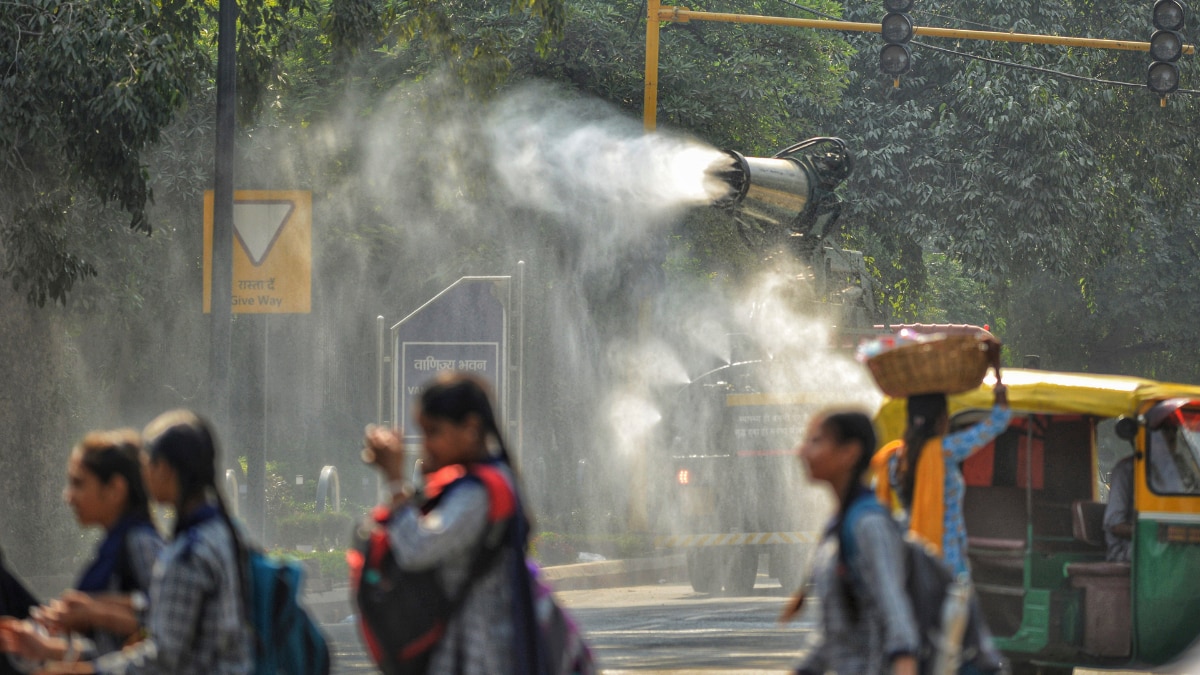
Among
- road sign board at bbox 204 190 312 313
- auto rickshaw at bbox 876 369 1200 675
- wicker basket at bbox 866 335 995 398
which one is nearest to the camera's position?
wicker basket at bbox 866 335 995 398

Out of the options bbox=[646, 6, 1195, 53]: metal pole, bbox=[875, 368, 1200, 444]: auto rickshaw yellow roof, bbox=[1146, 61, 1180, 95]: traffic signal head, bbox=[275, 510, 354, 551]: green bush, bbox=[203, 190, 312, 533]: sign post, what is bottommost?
bbox=[275, 510, 354, 551]: green bush

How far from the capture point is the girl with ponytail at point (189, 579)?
429 cm

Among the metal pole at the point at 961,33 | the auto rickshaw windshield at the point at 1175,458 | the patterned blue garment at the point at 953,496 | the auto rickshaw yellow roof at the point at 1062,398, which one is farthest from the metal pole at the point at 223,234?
the patterned blue garment at the point at 953,496

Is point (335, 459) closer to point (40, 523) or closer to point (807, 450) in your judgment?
point (40, 523)

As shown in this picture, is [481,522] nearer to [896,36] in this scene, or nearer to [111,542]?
[111,542]

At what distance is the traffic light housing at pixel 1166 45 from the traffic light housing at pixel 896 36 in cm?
229

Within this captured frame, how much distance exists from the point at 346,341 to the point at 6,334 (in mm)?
13801

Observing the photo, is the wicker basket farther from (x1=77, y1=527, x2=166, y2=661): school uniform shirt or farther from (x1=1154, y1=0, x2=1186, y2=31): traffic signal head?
(x1=1154, y1=0, x2=1186, y2=31): traffic signal head

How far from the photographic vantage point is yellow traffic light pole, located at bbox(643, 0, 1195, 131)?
1838 cm

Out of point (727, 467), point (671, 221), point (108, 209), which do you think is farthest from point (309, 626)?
point (671, 221)

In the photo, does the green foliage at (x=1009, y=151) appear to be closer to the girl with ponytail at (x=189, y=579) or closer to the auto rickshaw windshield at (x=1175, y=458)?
the auto rickshaw windshield at (x=1175, y=458)

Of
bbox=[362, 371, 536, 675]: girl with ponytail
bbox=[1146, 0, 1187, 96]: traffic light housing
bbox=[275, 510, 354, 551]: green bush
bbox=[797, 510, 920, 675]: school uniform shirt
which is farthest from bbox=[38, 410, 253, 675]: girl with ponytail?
bbox=[275, 510, 354, 551]: green bush

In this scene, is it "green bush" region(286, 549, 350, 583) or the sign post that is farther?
"green bush" region(286, 549, 350, 583)

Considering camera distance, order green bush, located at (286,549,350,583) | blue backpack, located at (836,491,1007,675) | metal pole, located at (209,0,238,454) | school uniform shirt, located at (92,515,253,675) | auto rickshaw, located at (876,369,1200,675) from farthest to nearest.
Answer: green bush, located at (286,549,350,583), metal pole, located at (209,0,238,454), auto rickshaw, located at (876,369,1200,675), blue backpack, located at (836,491,1007,675), school uniform shirt, located at (92,515,253,675)
